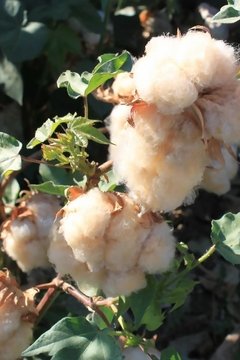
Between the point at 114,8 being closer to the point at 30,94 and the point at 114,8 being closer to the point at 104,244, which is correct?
the point at 30,94

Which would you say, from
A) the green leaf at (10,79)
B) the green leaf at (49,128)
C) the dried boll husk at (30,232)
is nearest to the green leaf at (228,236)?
the green leaf at (49,128)

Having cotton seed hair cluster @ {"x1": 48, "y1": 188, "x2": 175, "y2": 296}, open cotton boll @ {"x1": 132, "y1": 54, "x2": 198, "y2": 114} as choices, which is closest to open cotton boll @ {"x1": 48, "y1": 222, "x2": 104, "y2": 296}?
cotton seed hair cluster @ {"x1": 48, "y1": 188, "x2": 175, "y2": 296}

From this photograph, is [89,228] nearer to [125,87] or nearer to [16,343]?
[125,87]

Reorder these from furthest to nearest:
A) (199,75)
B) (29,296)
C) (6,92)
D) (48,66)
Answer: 1. (48,66)
2. (6,92)
3. (29,296)
4. (199,75)

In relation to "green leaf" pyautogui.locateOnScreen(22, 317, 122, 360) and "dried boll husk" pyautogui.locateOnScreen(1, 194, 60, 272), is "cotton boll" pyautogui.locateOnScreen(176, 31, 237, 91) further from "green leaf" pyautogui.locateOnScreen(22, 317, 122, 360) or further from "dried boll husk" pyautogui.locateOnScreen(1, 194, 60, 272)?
"dried boll husk" pyautogui.locateOnScreen(1, 194, 60, 272)

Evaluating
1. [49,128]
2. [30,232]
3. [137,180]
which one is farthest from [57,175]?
[137,180]

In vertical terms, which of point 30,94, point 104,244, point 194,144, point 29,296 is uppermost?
point 194,144

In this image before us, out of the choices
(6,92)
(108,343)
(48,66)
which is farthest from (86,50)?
(108,343)
